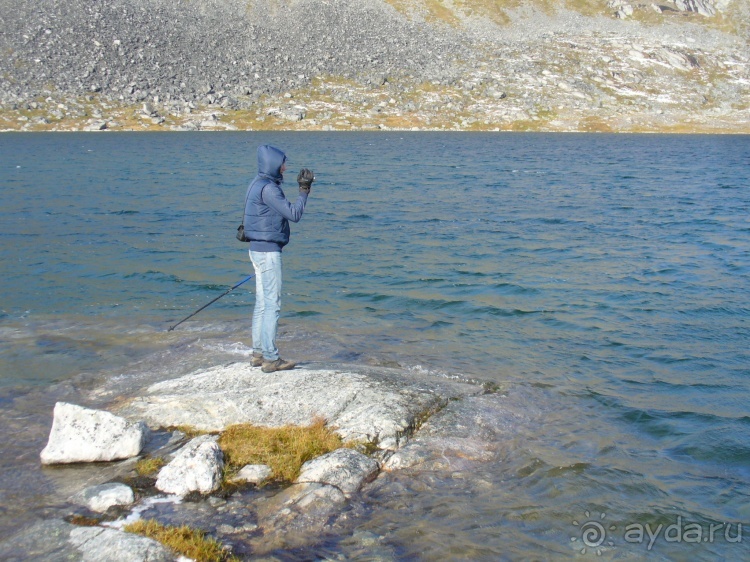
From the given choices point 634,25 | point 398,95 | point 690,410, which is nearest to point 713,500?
point 690,410

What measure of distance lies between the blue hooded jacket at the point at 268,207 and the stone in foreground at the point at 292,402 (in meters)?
2.20

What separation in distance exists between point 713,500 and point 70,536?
25.3 ft

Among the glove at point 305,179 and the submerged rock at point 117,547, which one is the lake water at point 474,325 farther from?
the glove at point 305,179

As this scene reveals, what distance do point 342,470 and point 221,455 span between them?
5.12 feet

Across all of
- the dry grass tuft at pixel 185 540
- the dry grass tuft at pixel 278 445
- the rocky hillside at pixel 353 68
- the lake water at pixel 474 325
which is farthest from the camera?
the rocky hillside at pixel 353 68

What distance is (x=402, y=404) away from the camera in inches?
399

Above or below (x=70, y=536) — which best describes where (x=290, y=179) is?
above

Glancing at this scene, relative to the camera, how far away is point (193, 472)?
800cm

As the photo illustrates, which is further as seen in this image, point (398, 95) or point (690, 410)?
point (398, 95)

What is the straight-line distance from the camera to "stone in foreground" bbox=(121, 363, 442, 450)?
9562mm

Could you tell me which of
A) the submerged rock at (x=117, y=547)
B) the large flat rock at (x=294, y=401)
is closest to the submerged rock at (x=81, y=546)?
the submerged rock at (x=117, y=547)

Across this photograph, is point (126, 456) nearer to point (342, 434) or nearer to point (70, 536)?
point (70, 536)

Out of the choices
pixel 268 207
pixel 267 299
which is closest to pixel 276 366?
pixel 267 299

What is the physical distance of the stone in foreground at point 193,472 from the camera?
25.9ft
